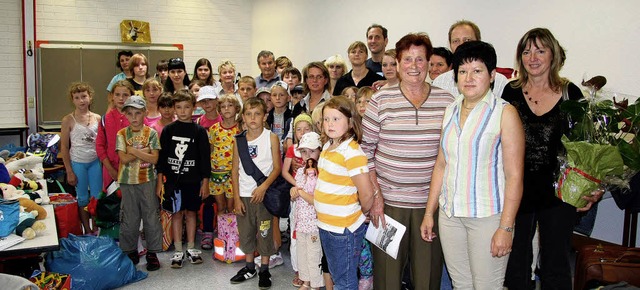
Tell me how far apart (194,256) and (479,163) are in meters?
2.63

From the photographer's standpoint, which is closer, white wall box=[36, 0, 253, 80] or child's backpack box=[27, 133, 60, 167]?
child's backpack box=[27, 133, 60, 167]

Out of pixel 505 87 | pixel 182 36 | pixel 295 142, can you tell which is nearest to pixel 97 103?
pixel 182 36

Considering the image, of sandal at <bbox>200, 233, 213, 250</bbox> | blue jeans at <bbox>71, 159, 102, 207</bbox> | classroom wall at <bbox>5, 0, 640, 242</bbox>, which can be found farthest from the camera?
blue jeans at <bbox>71, 159, 102, 207</bbox>

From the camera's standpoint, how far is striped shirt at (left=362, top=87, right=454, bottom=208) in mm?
2477

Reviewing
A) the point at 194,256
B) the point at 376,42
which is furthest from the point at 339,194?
the point at 376,42

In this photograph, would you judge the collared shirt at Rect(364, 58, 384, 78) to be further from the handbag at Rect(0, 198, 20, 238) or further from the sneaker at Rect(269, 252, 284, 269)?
the handbag at Rect(0, 198, 20, 238)

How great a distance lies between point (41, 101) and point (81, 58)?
2.72 feet

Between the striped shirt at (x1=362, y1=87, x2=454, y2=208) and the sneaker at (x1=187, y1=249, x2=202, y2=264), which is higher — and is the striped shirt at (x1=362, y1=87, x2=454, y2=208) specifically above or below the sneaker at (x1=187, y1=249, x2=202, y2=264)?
above

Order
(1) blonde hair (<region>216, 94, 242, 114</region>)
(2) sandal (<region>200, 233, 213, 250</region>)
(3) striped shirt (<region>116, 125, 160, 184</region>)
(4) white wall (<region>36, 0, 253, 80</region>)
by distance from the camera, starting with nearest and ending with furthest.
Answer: (3) striped shirt (<region>116, 125, 160, 184</region>)
(1) blonde hair (<region>216, 94, 242, 114</region>)
(2) sandal (<region>200, 233, 213, 250</region>)
(4) white wall (<region>36, 0, 253, 80</region>)

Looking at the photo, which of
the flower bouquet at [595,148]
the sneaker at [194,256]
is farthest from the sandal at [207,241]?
the flower bouquet at [595,148]

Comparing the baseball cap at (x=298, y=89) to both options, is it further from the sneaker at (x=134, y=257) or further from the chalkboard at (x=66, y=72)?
the chalkboard at (x=66, y=72)

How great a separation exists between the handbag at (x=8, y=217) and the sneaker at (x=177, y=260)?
1.53 m

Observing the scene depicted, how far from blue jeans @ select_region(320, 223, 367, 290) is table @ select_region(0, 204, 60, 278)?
53.1 inches

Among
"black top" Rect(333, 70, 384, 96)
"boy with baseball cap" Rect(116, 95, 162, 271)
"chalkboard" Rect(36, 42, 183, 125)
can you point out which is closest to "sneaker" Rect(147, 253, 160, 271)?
"boy with baseball cap" Rect(116, 95, 162, 271)
